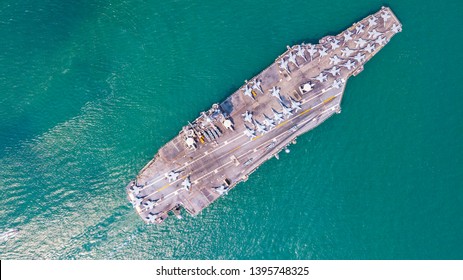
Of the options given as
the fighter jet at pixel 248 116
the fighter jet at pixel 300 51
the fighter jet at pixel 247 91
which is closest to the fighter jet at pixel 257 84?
the fighter jet at pixel 247 91

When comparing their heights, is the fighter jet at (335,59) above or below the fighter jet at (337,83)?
above

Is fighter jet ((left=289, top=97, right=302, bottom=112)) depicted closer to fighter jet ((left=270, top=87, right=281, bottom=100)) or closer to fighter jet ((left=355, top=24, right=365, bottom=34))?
fighter jet ((left=270, top=87, right=281, bottom=100))

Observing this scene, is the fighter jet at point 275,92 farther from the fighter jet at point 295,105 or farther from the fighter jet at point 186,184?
the fighter jet at point 186,184

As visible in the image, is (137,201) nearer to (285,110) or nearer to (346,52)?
(285,110)

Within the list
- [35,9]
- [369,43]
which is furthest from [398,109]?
[35,9]

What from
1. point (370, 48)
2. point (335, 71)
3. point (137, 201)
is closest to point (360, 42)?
point (370, 48)

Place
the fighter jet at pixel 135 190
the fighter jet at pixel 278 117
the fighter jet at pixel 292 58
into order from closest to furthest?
the fighter jet at pixel 135 190 → the fighter jet at pixel 278 117 → the fighter jet at pixel 292 58
